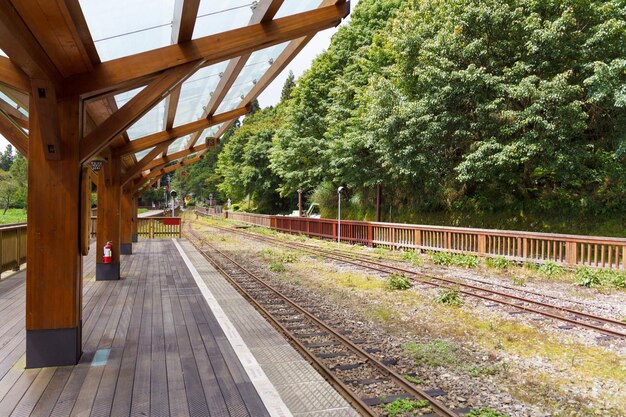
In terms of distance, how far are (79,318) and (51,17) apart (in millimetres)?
2718

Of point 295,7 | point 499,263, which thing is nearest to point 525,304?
point 499,263

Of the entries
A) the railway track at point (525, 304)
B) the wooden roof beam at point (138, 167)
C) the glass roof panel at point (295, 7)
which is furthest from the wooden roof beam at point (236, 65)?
the railway track at point (525, 304)

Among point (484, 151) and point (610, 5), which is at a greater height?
point (610, 5)

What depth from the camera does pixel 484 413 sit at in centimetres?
352

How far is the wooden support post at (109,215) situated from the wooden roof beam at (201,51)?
472 cm

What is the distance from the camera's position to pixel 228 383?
11.5 ft

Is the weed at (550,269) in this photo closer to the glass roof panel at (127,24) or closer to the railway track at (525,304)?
the railway track at (525,304)

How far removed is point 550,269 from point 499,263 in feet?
4.50

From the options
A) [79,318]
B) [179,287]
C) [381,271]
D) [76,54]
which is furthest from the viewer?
[381,271]

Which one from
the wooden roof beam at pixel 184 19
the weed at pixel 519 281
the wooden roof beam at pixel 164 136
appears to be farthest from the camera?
the weed at pixel 519 281

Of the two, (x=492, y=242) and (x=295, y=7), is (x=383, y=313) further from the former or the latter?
(x=492, y=242)

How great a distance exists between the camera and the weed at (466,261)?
40.4ft

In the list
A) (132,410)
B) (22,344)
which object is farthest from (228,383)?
(22,344)

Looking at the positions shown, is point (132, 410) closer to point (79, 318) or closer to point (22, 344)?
point (79, 318)
